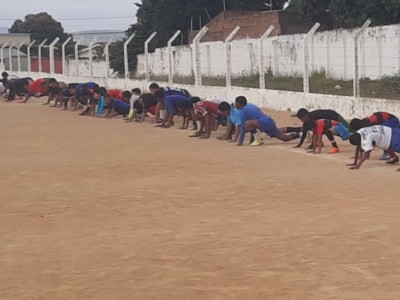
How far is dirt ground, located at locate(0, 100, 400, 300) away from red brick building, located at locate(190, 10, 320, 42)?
2222 centimetres

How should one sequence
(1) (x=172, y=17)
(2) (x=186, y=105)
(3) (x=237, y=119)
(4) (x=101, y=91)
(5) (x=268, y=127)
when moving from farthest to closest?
1. (1) (x=172, y=17)
2. (4) (x=101, y=91)
3. (2) (x=186, y=105)
4. (3) (x=237, y=119)
5. (5) (x=268, y=127)

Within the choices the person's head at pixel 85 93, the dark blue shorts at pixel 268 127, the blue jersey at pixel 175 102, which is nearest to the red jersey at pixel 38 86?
the person's head at pixel 85 93

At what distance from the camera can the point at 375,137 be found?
409 inches

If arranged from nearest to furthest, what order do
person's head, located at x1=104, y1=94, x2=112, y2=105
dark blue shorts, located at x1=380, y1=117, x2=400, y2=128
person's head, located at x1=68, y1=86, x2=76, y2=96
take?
dark blue shorts, located at x1=380, y1=117, x2=400, y2=128, person's head, located at x1=104, y1=94, x2=112, y2=105, person's head, located at x1=68, y1=86, x2=76, y2=96

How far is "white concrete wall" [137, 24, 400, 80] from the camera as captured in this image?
22.3 metres

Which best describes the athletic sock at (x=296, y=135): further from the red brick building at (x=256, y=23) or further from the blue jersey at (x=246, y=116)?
the red brick building at (x=256, y=23)

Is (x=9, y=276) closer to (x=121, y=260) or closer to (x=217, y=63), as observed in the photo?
(x=121, y=260)

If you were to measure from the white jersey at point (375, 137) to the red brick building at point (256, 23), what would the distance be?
2437 centimetres

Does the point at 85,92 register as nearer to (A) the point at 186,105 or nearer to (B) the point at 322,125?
(A) the point at 186,105

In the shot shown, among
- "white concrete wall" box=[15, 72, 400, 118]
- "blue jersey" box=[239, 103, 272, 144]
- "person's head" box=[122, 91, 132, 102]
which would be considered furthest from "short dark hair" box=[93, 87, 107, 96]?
"blue jersey" box=[239, 103, 272, 144]

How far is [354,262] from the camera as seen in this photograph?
226 inches

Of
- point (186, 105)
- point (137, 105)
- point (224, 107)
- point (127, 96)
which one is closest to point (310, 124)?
point (224, 107)

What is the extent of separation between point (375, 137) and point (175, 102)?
7.54 metres

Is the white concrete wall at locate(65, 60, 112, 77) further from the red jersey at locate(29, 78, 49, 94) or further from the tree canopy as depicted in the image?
the tree canopy
